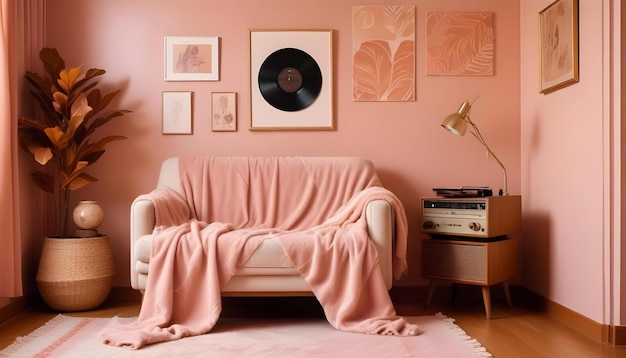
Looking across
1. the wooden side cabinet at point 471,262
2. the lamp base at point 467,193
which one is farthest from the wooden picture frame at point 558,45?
the wooden side cabinet at point 471,262

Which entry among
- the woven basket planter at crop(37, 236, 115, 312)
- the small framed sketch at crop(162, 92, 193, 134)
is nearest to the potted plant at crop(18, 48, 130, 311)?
the woven basket planter at crop(37, 236, 115, 312)

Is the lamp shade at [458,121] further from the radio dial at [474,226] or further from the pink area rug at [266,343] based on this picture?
the pink area rug at [266,343]

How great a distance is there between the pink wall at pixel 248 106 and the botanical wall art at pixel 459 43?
5cm

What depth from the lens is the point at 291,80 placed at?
414 cm

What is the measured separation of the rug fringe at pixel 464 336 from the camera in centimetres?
267

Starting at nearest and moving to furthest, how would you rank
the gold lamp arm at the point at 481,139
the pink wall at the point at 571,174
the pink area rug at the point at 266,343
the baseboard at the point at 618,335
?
the pink area rug at the point at 266,343 → the baseboard at the point at 618,335 → the pink wall at the point at 571,174 → the gold lamp arm at the point at 481,139

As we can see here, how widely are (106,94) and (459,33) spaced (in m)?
2.44

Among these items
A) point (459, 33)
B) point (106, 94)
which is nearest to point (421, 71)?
point (459, 33)

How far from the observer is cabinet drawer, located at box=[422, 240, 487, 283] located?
3.46m

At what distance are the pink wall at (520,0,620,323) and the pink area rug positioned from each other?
0.71 m

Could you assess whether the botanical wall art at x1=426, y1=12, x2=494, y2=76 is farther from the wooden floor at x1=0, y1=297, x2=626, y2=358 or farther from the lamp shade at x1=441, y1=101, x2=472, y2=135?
the wooden floor at x1=0, y1=297, x2=626, y2=358

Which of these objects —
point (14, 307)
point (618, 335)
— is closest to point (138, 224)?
point (14, 307)

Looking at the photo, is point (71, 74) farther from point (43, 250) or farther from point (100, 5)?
point (43, 250)

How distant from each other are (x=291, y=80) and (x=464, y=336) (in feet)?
6.82
